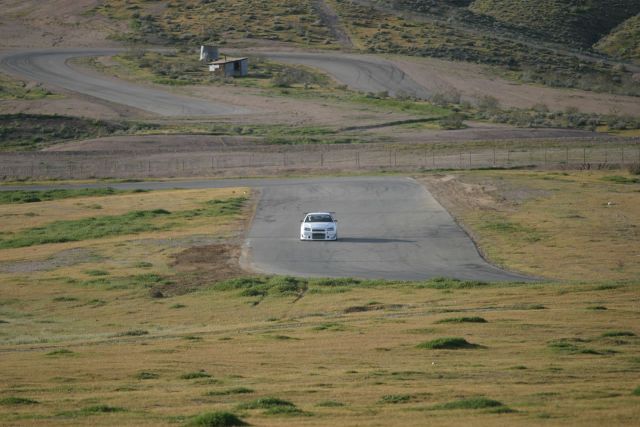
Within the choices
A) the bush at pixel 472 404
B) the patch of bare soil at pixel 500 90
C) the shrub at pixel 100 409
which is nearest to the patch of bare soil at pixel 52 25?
the patch of bare soil at pixel 500 90

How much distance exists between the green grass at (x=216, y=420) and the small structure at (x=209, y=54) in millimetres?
119911

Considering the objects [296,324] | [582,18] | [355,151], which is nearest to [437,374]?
[296,324]

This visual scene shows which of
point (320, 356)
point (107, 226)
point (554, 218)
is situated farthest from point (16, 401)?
point (554, 218)

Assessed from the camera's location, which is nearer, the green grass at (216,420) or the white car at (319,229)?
the green grass at (216,420)

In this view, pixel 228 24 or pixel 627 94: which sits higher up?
pixel 228 24

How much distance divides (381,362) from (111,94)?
316 feet

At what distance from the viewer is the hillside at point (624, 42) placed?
509 feet

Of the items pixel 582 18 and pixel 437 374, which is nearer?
pixel 437 374

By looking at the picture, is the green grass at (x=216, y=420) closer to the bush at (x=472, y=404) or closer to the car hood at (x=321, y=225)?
the bush at (x=472, y=404)

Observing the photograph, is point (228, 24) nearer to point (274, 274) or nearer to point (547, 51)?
point (547, 51)

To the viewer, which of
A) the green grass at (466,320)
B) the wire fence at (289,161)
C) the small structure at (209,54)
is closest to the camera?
the green grass at (466,320)

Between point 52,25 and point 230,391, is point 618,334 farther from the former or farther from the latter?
point 52,25

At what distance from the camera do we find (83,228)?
194 ft

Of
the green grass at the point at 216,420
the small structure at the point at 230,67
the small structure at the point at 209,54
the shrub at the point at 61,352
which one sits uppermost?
the small structure at the point at 209,54
